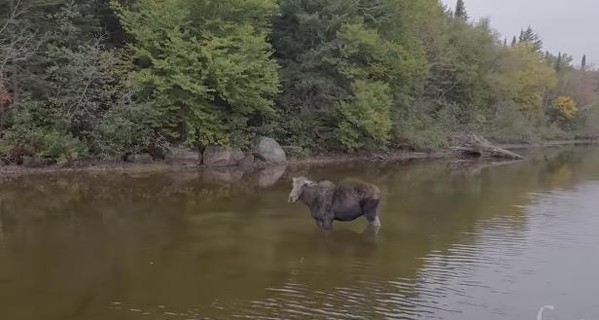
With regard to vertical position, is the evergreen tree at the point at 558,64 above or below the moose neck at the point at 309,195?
above

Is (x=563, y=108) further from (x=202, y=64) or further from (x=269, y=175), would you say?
(x=202, y=64)

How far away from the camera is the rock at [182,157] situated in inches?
931

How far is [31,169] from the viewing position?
20.1 m

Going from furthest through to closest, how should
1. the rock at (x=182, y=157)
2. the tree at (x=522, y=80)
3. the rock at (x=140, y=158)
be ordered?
the tree at (x=522, y=80) → the rock at (x=182, y=157) → the rock at (x=140, y=158)

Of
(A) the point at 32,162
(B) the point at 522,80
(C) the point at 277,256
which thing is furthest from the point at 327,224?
(B) the point at 522,80

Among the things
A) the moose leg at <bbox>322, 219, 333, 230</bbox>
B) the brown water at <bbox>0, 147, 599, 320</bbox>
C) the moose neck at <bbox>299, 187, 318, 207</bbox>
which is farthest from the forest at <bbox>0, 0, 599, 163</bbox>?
the moose leg at <bbox>322, 219, 333, 230</bbox>

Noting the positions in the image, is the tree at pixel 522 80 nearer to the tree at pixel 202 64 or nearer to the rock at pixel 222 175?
the tree at pixel 202 64

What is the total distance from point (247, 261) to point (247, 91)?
1575 cm

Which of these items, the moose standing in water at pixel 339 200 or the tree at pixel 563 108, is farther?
the tree at pixel 563 108

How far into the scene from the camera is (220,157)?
2466 cm

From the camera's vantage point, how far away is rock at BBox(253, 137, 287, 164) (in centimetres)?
2586

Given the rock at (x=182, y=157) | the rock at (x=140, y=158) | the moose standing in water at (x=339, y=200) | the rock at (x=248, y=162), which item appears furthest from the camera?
A: the rock at (x=248, y=162)

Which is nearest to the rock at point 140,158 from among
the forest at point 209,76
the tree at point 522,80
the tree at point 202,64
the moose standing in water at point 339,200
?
the forest at point 209,76

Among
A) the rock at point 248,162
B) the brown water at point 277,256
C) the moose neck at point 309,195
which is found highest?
the moose neck at point 309,195
